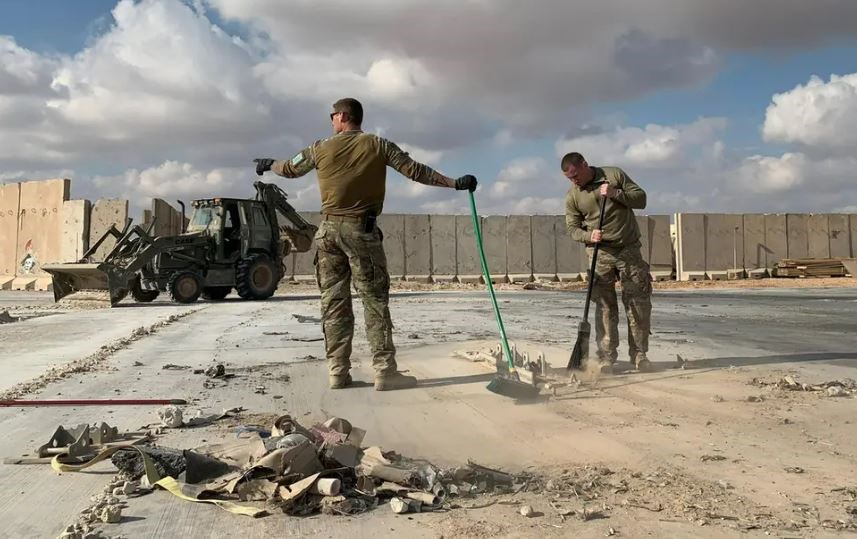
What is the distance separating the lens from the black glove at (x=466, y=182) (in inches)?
169

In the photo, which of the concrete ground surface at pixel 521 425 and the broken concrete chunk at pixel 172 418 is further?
the broken concrete chunk at pixel 172 418

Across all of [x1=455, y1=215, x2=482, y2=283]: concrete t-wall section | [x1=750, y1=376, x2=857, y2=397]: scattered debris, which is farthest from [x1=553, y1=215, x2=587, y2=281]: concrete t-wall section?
[x1=750, y1=376, x2=857, y2=397]: scattered debris

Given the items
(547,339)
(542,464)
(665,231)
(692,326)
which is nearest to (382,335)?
(542,464)

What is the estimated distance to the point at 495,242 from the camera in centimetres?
2534

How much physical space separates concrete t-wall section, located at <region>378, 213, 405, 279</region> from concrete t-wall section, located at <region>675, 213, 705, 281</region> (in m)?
11.0

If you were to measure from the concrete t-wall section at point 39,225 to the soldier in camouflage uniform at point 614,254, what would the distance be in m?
20.2

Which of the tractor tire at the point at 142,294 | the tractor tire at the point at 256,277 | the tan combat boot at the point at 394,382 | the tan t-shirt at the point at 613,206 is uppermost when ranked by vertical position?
the tan t-shirt at the point at 613,206

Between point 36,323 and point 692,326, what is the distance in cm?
863

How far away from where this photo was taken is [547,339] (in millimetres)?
6730

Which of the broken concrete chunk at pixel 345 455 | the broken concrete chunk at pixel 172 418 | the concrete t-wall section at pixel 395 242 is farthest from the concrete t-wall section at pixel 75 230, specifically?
the broken concrete chunk at pixel 345 455

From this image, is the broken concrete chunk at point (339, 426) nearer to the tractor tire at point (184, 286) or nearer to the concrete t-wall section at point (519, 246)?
the tractor tire at point (184, 286)

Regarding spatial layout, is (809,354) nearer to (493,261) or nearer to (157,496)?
(157,496)

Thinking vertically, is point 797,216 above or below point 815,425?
above

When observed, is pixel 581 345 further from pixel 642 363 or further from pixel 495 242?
pixel 495 242
